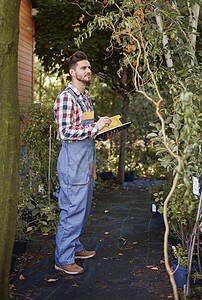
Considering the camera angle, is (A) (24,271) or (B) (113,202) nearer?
(A) (24,271)

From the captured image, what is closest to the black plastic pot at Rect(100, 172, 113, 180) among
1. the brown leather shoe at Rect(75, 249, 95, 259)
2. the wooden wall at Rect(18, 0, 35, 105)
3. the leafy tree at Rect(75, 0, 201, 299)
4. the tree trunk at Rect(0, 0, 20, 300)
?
the wooden wall at Rect(18, 0, 35, 105)

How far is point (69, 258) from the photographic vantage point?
3.11m

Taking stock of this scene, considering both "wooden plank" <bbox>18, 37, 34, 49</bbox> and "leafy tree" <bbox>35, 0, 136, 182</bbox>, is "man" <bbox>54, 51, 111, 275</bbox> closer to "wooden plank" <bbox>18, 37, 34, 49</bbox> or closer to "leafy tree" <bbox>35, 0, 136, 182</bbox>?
"leafy tree" <bbox>35, 0, 136, 182</bbox>

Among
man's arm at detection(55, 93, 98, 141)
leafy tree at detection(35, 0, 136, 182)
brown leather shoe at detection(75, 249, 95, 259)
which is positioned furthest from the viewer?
leafy tree at detection(35, 0, 136, 182)

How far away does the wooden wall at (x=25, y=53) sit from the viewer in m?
6.82

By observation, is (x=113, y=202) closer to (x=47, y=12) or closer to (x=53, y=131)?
(x=53, y=131)

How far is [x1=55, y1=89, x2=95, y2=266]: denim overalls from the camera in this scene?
9.86 ft

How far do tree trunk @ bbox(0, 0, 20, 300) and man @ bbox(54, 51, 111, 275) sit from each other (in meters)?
0.82

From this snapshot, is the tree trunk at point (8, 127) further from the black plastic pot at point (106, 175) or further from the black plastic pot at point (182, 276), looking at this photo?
the black plastic pot at point (106, 175)

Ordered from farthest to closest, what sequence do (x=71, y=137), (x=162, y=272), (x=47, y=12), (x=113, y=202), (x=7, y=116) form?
(x=47, y=12) < (x=113, y=202) < (x=162, y=272) < (x=71, y=137) < (x=7, y=116)

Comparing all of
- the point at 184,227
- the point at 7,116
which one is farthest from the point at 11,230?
the point at 184,227

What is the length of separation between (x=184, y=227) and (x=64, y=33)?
427cm

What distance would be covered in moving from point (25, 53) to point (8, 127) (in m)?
5.43

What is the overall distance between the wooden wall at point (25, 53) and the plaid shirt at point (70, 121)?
388cm
